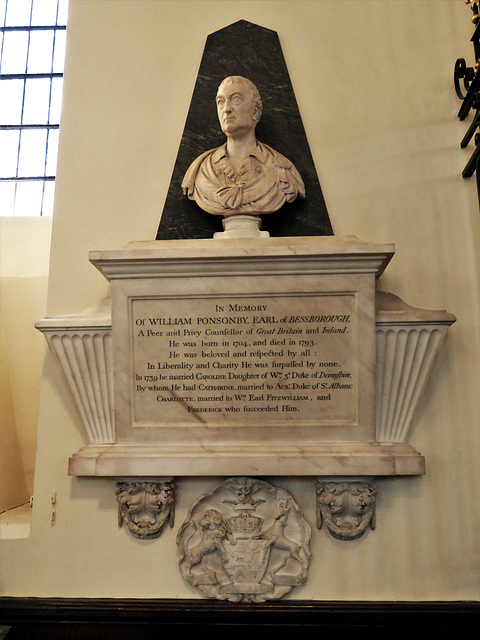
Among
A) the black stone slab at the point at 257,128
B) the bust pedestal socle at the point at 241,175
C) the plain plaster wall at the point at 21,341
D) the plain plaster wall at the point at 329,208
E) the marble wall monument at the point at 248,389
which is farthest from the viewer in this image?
the plain plaster wall at the point at 21,341

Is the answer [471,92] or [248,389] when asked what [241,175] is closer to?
[248,389]

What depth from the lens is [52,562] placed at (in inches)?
129

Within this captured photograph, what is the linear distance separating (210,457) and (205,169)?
1561 millimetres

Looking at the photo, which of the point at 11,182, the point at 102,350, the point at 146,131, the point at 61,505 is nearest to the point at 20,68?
the point at 11,182

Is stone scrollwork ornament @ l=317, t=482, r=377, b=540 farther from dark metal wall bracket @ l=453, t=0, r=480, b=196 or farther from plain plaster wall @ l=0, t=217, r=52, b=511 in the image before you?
plain plaster wall @ l=0, t=217, r=52, b=511

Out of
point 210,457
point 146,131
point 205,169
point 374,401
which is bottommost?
point 210,457

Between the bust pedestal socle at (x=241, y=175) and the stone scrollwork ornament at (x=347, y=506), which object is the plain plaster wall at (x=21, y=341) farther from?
the stone scrollwork ornament at (x=347, y=506)

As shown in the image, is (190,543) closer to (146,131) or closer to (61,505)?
(61,505)

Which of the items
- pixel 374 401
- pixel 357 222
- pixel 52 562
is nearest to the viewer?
pixel 374 401

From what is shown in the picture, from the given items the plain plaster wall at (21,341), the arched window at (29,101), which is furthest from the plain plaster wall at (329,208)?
the arched window at (29,101)

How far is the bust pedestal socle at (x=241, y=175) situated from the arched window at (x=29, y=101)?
1898 millimetres

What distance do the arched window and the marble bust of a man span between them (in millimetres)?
1885

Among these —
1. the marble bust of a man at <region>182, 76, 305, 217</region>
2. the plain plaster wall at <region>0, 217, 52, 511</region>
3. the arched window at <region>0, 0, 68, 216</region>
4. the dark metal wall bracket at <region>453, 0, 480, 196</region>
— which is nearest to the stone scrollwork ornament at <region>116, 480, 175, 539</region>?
the plain plaster wall at <region>0, 217, 52, 511</region>

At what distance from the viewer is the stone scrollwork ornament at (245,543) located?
3.12 m
